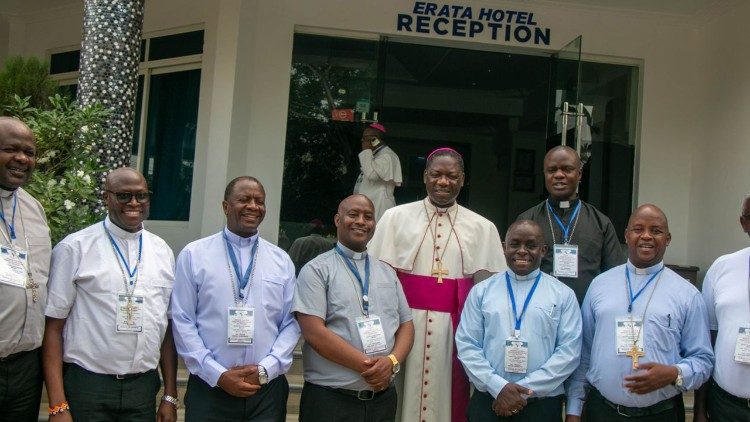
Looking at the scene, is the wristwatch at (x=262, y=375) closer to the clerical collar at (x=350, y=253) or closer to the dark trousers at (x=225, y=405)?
the dark trousers at (x=225, y=405)

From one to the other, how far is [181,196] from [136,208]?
236 inches

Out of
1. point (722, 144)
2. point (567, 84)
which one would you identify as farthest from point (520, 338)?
point (722, 144)

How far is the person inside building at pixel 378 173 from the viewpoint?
873 centimetres

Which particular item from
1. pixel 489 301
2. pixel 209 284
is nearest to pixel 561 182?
pixel 489 301

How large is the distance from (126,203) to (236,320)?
2.59 ft

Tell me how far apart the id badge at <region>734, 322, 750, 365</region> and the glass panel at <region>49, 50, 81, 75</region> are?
31.9ft

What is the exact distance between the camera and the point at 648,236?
3.78 meters

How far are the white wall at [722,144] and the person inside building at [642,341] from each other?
210 inches

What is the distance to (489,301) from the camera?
3.85m

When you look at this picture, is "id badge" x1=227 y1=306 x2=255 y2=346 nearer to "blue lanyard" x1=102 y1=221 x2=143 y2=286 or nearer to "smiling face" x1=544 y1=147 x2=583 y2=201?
"blue lanyard" x1=102 y1=221 x2=143 y2=286

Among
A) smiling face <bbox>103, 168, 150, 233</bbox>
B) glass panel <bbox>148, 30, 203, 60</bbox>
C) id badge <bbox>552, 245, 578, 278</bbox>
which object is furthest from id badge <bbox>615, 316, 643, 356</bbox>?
glass panel <bbox>148, 30, 203, 60</bbox>

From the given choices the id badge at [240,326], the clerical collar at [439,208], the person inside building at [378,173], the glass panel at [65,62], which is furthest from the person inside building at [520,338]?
the glass panel at [65,62]

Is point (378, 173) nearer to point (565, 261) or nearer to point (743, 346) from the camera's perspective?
point (565, 261)

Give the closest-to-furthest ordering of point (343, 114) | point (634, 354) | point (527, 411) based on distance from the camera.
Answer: point (634, 354) → point (527, 411) → point (343, 114)
